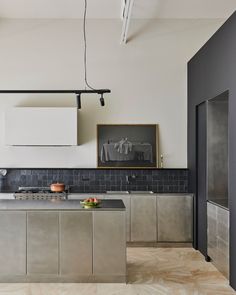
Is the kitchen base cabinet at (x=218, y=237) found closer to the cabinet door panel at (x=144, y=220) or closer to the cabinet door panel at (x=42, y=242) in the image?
the cabinet door panel at (x=144, y=220)

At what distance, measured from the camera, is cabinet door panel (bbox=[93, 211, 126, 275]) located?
471cm

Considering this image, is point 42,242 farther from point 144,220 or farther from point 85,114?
point 85,114

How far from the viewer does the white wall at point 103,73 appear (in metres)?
7.24

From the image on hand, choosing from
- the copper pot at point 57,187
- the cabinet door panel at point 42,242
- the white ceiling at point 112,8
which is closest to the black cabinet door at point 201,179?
the white ceiling at point 112,8

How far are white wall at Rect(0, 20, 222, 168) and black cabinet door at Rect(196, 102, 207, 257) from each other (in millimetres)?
803

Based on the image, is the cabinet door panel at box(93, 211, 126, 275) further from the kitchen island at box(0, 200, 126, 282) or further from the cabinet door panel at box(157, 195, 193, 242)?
the cabinet door panel at box(157, 195, 193, 242)

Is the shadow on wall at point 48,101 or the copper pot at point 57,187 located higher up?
the shadow on wall at point 48,101

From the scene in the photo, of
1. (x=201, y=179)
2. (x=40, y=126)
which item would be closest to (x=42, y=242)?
(x=40, y=126)

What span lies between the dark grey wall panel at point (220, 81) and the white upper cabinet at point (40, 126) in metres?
1.91

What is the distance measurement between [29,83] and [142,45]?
203cm

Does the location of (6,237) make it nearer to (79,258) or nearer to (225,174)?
(79,258)

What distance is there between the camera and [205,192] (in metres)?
5.96

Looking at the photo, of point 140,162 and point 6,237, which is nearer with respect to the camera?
point 6,237

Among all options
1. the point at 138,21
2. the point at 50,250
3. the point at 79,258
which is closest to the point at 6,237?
the point at 50,250
